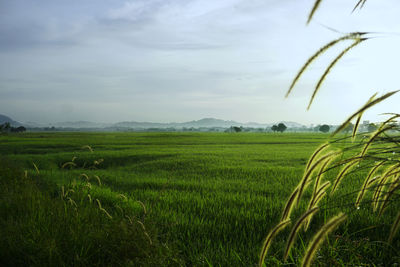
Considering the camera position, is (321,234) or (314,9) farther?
(314,9)

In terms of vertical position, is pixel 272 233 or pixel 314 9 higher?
pixel 314 9

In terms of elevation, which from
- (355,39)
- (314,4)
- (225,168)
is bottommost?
(225,168)

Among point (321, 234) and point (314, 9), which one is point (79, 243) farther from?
point (314, 9)

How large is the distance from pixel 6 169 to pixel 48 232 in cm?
579

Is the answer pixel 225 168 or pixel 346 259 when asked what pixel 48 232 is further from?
pixel 225 168

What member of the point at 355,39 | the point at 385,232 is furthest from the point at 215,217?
the point at 355,39

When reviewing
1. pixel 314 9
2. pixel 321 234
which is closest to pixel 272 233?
pixel 321 234

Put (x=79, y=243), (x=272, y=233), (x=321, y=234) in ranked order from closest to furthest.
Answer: (x=321, y=234) → (x=272, y=233) → (x=79, y=243)

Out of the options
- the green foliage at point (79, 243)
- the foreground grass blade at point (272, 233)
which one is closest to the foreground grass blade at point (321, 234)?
the foreground grass blade at point (272, 233)

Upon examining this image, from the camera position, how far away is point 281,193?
641cm

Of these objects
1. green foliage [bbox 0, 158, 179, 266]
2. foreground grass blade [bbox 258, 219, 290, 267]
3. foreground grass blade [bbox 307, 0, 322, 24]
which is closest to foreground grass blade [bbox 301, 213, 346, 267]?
foreground grass blade [bbox 258, 219, 290, 267]

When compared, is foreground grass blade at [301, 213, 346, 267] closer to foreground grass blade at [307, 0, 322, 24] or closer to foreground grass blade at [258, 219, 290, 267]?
foreground grass blade at [258, 219, 290, 267]

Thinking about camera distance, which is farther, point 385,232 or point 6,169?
point 6,169

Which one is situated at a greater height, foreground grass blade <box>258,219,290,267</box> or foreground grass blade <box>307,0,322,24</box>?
foreground grass blade <box>307,0,322,24</box>
